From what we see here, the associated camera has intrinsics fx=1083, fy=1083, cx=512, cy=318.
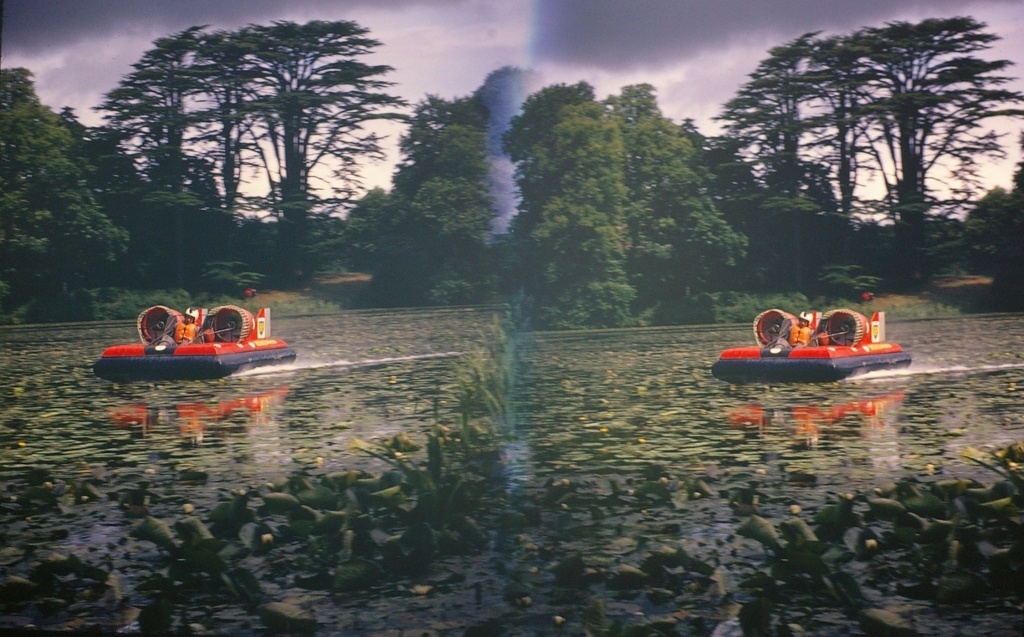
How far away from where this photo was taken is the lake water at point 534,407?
6.71 m

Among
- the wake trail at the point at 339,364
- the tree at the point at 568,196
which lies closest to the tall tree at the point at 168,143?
the wake trail at the point at 339,364

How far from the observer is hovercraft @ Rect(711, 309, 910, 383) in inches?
444

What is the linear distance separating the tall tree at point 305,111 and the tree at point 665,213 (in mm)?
3196

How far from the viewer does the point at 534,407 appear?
9.39 metres

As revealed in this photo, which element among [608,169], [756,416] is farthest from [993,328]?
[608,169]

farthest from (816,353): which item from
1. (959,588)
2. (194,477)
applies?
(959,588)

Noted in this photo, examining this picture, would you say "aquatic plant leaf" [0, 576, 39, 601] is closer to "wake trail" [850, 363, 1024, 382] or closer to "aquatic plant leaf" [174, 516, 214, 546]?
"aquatic plant leaf" [174, 516, 214, 546]

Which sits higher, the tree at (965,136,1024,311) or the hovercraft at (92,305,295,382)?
the tree at (965,136,1024,311)

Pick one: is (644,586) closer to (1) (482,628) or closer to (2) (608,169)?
(1) (482,628)

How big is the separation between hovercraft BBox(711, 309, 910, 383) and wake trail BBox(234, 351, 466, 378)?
3945mm

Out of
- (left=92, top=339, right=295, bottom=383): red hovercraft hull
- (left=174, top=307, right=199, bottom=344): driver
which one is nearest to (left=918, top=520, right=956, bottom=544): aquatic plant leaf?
(left=92, top=339, right=295, bottom=383): red hovercraft hull

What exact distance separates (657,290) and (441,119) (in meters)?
3.69

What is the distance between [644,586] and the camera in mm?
4176

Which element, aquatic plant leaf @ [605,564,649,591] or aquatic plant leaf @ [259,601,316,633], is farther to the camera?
aquatic plant leaf @ [605,564,649,591]
